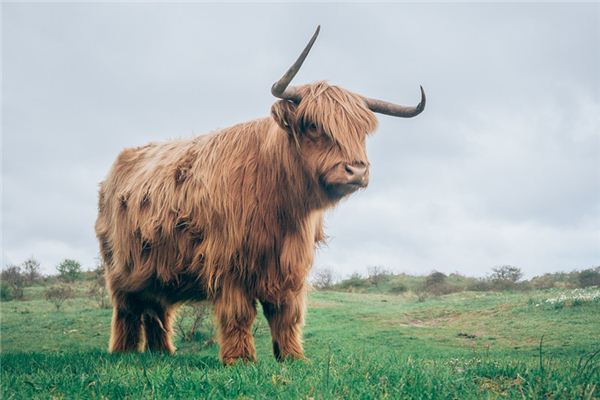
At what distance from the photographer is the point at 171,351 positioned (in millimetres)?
7141

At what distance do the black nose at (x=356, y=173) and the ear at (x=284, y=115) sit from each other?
2.34ft

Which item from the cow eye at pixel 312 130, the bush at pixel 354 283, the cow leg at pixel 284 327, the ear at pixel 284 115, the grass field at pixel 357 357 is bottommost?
the grass field at pixel 357 357

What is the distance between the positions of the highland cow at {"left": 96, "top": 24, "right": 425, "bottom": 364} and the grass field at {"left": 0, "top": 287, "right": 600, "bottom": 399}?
579 mm

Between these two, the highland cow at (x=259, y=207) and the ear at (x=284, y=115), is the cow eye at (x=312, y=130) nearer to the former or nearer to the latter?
the highland cow at (x=259, y=207)

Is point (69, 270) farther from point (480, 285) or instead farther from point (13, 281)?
point (480, 285)

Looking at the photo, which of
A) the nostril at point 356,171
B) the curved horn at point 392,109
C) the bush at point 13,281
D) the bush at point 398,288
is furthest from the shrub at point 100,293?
the nostril at point 356,171

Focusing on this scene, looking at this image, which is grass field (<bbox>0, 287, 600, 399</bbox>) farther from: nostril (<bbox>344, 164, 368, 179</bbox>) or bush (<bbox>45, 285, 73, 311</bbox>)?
nostril (<bbox>344, 164, 368, 179</bbox>)

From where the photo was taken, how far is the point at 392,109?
5668 mm

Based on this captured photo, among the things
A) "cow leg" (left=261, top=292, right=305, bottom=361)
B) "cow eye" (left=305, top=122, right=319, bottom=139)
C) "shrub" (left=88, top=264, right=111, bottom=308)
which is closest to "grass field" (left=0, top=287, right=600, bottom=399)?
"cow leg" (left=261, top=292, right=305, bottom=361)

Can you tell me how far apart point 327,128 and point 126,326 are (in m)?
3.98

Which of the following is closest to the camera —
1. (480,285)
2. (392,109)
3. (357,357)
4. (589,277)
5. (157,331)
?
(357,357)

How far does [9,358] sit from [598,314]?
13.0 m

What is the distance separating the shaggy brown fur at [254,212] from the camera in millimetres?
4941

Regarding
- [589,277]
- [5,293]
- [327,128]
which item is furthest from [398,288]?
[327,128]
